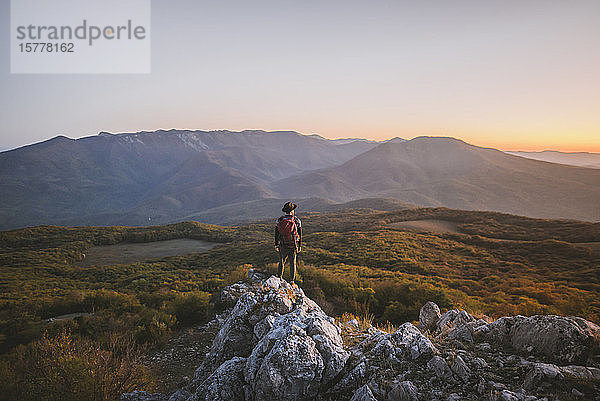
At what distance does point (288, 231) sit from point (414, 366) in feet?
17.0

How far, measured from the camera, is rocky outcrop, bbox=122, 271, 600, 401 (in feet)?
11.7

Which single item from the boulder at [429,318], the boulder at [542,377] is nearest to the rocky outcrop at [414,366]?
the boulder at [542,377]

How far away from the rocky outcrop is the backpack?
11.8 ft

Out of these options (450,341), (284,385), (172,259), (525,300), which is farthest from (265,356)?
(172,259)

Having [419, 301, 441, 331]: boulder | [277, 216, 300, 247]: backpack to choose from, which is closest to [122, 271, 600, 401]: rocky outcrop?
[419, 301, 441, 331]: boulder

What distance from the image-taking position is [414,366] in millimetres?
4180

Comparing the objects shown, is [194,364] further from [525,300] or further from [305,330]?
[525,300]

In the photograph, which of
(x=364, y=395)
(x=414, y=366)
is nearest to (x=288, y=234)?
(x=414, y=366)

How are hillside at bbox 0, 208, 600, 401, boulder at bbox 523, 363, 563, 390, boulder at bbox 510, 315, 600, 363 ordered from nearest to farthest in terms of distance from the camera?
boulder at bbox 523, 363, 563, 390 → boulder at bbox 510, 315, 600, 363 → hillside at bbox 0, 208, 600, 401

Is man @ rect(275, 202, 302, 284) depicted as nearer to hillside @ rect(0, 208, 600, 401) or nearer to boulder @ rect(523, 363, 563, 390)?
hillside @ rect(0, 208, 600, 401)

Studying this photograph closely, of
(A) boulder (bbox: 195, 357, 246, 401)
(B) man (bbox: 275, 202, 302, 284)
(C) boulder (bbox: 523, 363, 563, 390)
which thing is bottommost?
(A) boulder (bbox: 195, 357, 246, 401)

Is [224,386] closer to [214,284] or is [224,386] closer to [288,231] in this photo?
[288,231]

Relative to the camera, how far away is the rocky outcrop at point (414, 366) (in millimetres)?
3557

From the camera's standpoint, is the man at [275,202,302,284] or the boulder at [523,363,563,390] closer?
the boulder at [523,363,563,390]
